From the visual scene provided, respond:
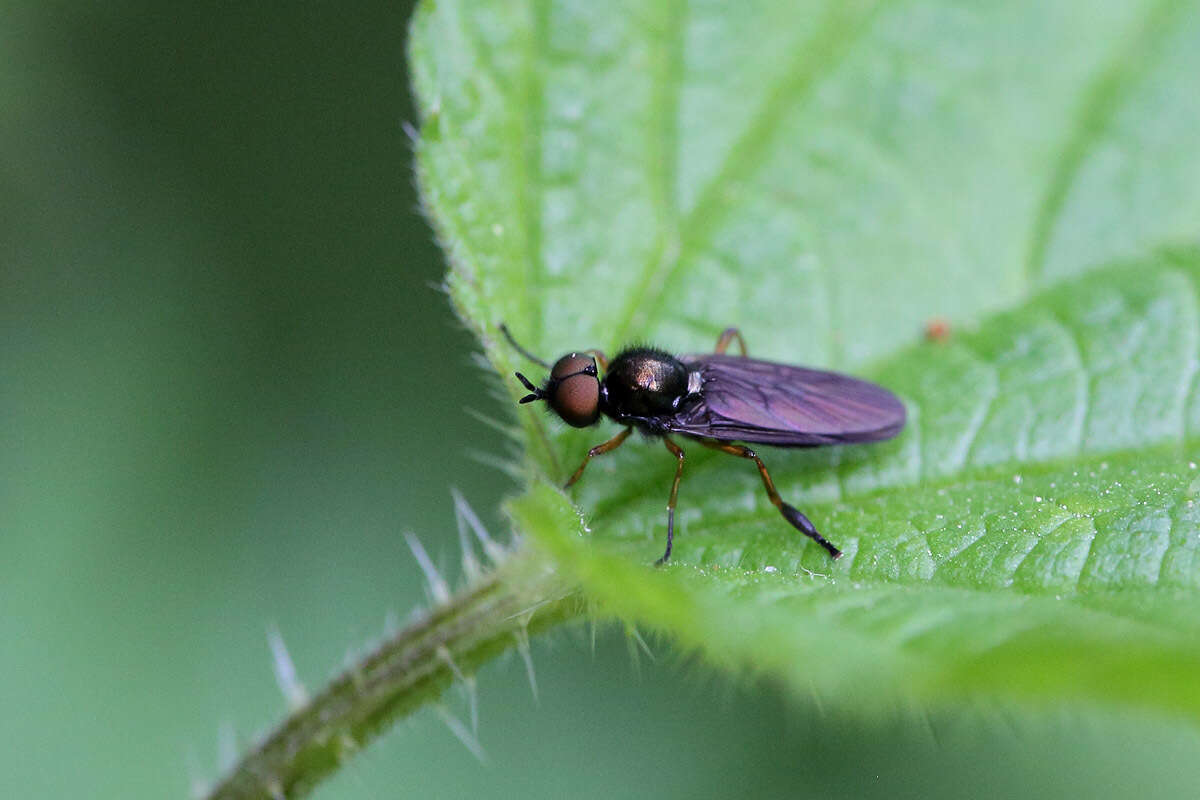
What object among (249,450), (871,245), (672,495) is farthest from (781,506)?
(249,450)

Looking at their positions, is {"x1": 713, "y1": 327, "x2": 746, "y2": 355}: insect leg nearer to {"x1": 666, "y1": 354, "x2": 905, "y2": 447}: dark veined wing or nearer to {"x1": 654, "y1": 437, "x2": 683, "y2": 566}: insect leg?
{"x1": 666, "y1": 354, "x2": 905, "y2": 447}: dark veined wing

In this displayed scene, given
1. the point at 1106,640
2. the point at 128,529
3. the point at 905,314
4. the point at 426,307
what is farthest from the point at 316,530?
the point at 1106,640

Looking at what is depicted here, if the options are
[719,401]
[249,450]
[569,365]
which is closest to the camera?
[569,365]

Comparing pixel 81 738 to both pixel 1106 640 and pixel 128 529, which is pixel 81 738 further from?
pixel 1106 640

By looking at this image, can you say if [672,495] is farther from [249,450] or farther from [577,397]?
[249,450]

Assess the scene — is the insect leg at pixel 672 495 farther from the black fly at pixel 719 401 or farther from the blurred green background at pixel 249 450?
the blurred green background at pixel 249 450

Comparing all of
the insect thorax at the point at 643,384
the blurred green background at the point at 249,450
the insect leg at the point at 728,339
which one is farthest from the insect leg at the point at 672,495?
the blurred green background at the point at 249,450
